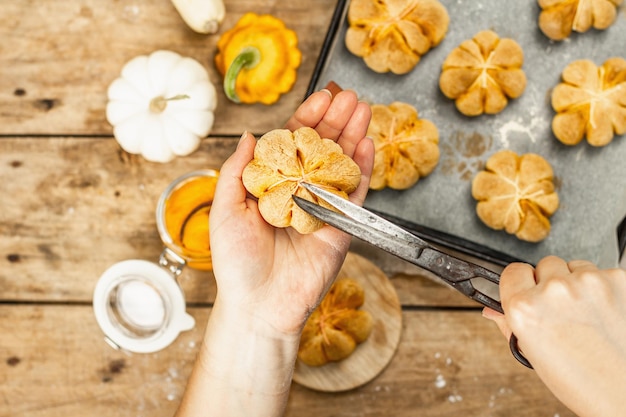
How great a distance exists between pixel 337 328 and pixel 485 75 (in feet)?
2.76

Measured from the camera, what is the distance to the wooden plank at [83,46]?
5.99 feet

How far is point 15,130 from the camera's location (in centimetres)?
183

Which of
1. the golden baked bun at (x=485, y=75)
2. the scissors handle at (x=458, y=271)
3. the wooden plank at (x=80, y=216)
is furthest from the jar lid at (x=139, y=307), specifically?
the golden baked bun at (x=485, y=75)

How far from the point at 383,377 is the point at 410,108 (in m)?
0.80

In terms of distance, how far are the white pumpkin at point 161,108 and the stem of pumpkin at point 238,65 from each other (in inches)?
3.9

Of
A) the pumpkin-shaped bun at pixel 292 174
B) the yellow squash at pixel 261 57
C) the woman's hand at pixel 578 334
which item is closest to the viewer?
the woman's hand at pixel 578 334

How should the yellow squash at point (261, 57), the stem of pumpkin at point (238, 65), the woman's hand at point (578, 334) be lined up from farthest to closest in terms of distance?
the yellow squash at point (261, 57) < the stem of pumpkin at point (238, 65) < the woman's hand at point (578, 334)

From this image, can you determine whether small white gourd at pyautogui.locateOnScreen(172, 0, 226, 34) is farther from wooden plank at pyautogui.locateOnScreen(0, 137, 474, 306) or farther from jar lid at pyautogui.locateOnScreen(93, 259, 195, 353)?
jar lid at pyautogui.locateOnScreen(93, 259, 195, 353)

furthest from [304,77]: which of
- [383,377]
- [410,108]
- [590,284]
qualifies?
[590,284]

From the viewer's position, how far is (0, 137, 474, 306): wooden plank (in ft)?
5.90

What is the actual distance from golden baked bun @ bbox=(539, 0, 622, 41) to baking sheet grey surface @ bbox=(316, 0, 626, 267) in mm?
Answer: 47

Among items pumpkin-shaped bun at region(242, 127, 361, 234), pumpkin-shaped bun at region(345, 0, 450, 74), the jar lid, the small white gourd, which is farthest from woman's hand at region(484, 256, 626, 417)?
the small white gourd

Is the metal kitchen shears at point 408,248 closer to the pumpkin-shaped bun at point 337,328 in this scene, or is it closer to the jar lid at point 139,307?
the pumpkin-shaped bun at point 337,328

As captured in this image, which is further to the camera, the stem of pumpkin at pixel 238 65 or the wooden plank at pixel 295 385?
the wooden plank at pixel 295 385
